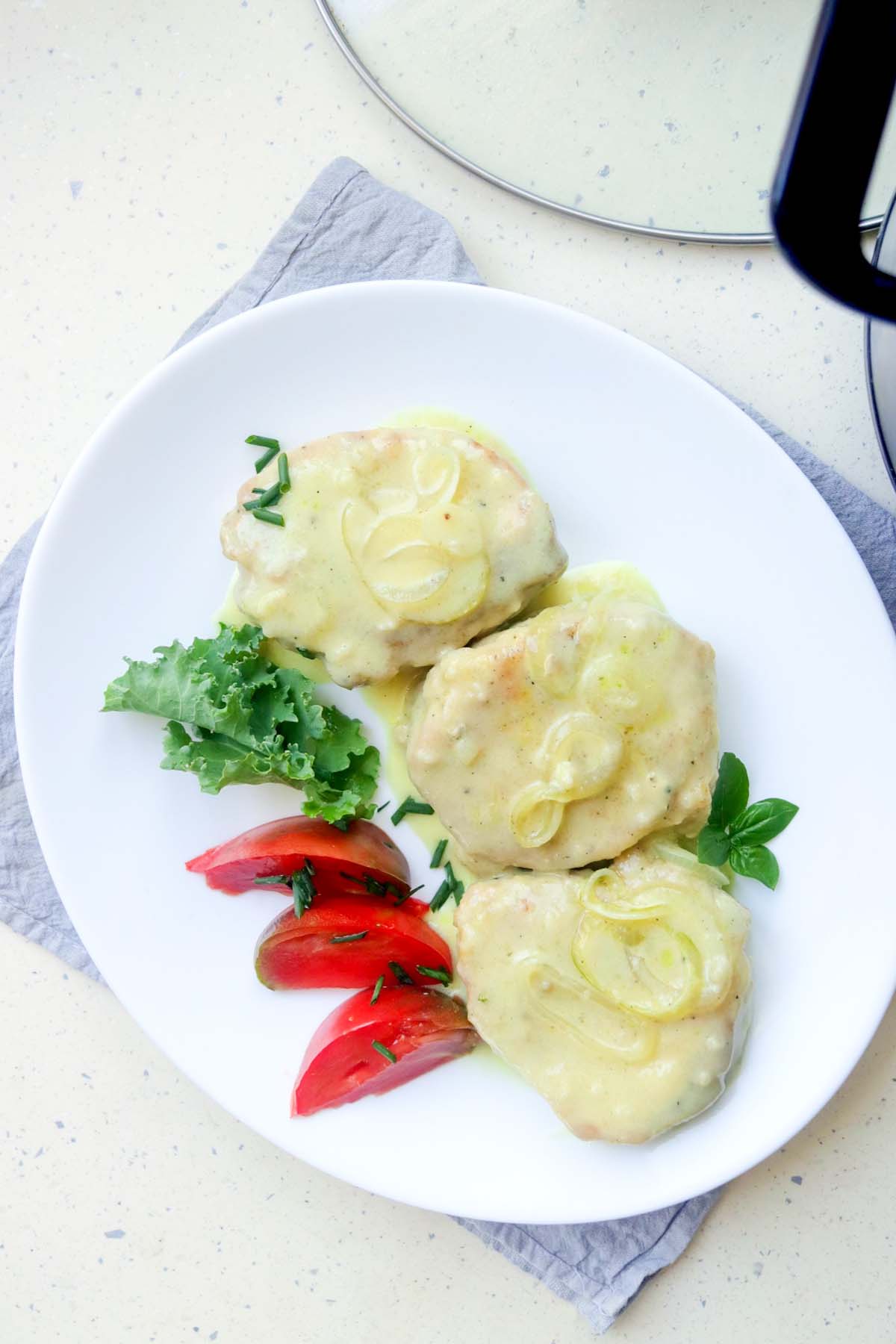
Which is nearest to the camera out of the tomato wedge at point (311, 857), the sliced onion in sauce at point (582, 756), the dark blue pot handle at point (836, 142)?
the dark blue pot handle at point (836, 142)

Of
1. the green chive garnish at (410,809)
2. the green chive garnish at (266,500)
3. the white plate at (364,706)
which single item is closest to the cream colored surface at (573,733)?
the green chive garnish at (410,809)

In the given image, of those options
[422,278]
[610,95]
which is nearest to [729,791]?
[422,278]

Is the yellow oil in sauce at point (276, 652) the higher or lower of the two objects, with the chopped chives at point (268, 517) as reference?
lower

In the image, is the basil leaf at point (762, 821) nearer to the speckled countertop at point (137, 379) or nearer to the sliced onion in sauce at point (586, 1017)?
the sliced onion in sauce at point (586, 1017)

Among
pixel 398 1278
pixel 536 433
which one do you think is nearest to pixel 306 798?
pixel 536 433

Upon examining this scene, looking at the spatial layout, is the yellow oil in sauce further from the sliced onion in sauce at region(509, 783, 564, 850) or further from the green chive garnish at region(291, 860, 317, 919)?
the sliced onion in sauce at region(509, 783, 564, 850)

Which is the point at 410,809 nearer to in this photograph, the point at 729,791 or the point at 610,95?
the point at 729,791
